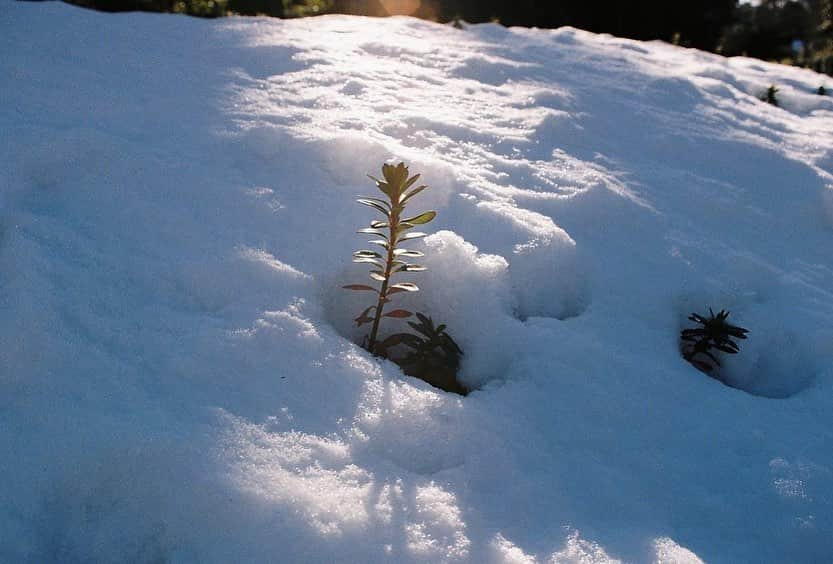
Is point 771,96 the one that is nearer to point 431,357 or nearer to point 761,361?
point 761,361

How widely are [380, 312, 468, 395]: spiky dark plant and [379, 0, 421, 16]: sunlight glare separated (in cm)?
870

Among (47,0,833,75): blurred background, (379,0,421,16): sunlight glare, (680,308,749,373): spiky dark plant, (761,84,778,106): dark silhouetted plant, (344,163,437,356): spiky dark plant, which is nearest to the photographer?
(344,163,437,356): spiky dark plant

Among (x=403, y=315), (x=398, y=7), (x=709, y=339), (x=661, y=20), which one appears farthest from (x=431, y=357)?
(x=661, y=20)

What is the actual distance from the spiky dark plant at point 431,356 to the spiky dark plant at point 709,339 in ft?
3.30

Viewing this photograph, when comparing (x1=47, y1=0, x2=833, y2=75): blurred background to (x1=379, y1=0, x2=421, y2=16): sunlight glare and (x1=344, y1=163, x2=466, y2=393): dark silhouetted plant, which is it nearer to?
(x1=379, y1=0, x2=421, y2=16): sunlight glare

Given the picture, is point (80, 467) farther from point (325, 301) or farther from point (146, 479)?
point (325, 301)

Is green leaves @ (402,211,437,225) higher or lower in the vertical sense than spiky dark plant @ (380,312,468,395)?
higher

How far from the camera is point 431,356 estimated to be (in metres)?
2.34

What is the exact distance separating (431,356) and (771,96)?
4.85 m

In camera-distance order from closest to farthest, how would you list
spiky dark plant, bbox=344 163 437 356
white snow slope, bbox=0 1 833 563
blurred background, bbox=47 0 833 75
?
white snow slope, bbox=0 1 833 563
spiky dark plant, bbox=344 163 437 356
blurred background, bbox=47 0 833 75

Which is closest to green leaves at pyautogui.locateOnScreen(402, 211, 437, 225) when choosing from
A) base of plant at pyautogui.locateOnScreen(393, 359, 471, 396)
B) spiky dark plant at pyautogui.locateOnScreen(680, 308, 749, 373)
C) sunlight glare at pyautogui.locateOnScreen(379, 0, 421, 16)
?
base of plant at pyautogui.locateOnScreen(393, 359, 471, 396)

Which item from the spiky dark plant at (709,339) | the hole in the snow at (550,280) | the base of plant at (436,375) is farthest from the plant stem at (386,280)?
the spiky dark plant at (709,339)

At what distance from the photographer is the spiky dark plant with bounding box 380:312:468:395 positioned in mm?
2330

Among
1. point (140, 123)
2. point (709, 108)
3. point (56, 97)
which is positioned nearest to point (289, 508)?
point (140, 123)
